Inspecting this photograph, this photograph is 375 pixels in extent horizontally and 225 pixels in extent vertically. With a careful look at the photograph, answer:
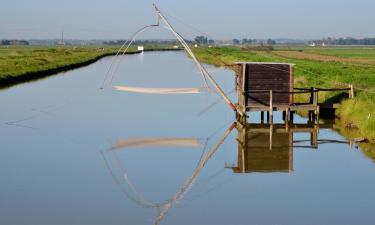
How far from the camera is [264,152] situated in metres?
15.5

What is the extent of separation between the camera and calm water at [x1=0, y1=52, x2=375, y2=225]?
10.1 meters

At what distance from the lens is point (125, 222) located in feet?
31.2

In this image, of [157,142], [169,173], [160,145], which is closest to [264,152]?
[160,145]

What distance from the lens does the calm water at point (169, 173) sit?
10.1 meters

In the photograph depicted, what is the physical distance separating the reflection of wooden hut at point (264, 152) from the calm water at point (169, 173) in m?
0.03

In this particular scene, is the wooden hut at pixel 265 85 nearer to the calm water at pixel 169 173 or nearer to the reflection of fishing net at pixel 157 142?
the calm water at pixel 169 173

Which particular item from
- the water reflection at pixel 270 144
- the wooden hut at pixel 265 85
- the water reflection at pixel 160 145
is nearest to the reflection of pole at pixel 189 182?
the water reflection at pixel 160 145

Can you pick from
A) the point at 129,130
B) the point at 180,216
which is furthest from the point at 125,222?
the point at 129,130

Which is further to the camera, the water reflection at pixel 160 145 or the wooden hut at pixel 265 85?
the wooden hut at pixel 265 85

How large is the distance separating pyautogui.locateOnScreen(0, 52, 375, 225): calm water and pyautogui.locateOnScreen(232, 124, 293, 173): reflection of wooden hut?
0.03 metres

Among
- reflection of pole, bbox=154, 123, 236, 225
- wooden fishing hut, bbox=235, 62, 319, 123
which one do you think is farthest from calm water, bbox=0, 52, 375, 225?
Answer: wooden fishing hut, bbox=235, 62, 319, 123

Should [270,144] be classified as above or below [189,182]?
above

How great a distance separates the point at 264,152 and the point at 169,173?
3.48 meters

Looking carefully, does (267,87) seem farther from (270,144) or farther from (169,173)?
(169,173)
